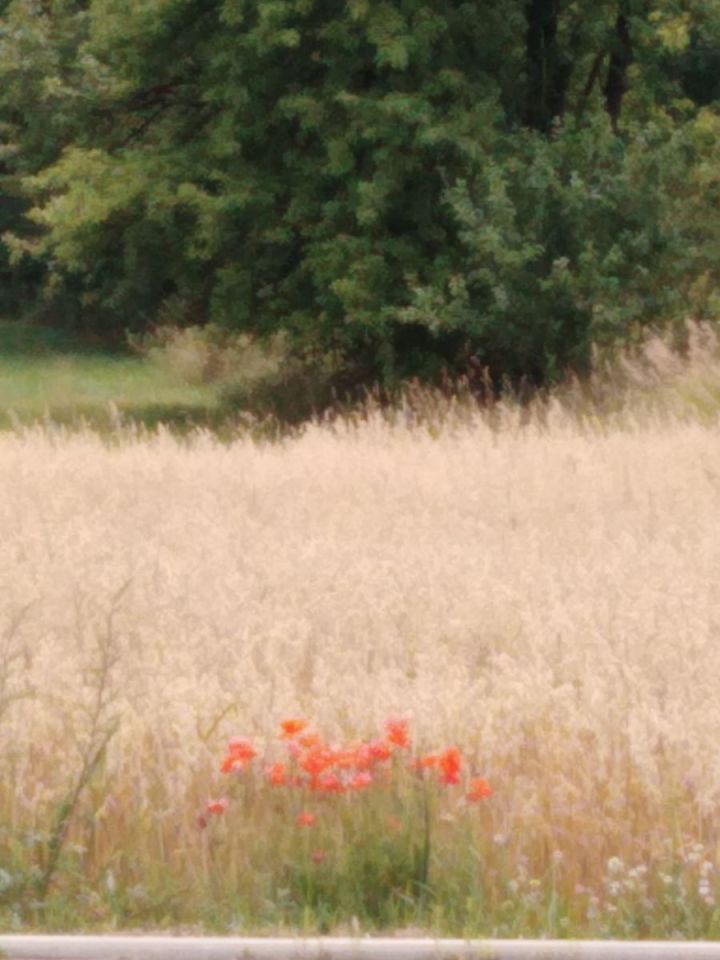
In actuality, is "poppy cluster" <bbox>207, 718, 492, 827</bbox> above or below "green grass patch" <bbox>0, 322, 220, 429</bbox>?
above

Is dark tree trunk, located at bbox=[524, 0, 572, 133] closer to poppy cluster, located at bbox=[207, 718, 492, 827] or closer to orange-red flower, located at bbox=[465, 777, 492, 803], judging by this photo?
poppy cluster, located at bbox=[207, 718, 492, 827]

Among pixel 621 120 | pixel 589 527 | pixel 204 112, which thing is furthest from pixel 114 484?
pixel 621 120

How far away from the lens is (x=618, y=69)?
2805 centimetres

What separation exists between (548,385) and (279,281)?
417 centimetres

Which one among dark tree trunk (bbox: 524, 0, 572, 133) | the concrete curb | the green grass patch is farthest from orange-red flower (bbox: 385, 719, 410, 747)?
dark tree trunk (bbox: 524, 0, 572, 133)

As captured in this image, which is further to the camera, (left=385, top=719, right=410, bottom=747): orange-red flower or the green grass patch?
the green grass patch

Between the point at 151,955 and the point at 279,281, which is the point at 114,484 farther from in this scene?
the point at 279,281

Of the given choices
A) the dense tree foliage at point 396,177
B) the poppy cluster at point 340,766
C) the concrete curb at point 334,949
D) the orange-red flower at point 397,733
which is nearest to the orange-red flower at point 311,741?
the poppy cluster at point 340,766

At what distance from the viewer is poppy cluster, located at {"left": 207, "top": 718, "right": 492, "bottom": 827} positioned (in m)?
5.51

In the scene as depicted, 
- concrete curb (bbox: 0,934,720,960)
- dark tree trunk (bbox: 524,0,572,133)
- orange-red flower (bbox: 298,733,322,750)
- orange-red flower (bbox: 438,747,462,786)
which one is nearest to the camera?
concrete curb (bbox: 0,934,720,960)

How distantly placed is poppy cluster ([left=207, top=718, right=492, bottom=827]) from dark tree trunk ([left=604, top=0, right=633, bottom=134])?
21.9 metres

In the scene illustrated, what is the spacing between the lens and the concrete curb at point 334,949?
14.6 ft

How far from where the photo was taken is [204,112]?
2627 cm

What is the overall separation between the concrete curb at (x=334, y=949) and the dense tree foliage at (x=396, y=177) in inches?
684
